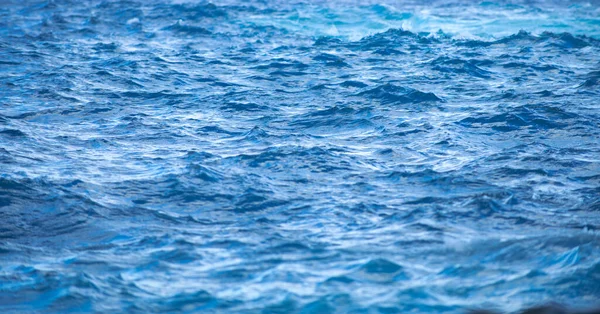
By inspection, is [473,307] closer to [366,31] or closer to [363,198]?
[363,198]

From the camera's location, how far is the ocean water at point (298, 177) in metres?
6.05

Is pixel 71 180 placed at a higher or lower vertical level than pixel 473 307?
higher

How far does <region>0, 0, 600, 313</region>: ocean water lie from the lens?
6.05 m

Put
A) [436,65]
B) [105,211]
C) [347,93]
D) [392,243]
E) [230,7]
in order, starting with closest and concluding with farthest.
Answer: [392,243] → [105,211] → [347,93] → [436,65] → [230,7]

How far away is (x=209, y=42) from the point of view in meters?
17.9

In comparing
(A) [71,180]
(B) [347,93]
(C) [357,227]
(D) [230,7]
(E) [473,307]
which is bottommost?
(E) [473,307]

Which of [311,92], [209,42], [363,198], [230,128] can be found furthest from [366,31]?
[363,198]

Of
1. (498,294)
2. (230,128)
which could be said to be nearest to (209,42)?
(230,128)

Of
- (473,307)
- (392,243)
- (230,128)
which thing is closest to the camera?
(473,307)

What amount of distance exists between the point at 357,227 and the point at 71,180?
3623 mm

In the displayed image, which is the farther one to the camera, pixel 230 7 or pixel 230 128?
pixel 230 7

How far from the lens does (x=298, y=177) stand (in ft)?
28.1

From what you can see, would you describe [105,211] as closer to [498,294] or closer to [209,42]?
[498,294]

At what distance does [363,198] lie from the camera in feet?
25.7
